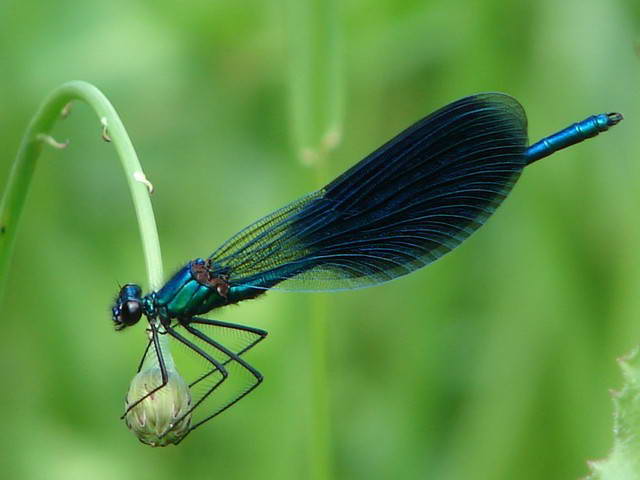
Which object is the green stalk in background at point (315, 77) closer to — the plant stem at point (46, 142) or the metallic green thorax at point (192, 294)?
the metallic green thorax at point (192, 294)

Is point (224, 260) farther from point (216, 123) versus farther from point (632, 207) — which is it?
point (216, 123)

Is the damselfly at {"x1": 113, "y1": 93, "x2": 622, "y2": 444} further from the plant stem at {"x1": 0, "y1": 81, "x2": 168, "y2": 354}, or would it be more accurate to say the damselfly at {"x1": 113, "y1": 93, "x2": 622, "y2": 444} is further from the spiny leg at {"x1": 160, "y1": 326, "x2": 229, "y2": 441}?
the plant stem at {"x1": 0, "y1": 81, "x2": 168, "y2": 354}

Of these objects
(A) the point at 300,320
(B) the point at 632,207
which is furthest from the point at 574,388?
(A) the point at 300,320

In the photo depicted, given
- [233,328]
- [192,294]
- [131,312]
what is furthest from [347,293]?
[131,312]

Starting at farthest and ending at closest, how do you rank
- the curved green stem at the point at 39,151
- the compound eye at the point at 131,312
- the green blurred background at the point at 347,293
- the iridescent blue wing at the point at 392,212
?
the green blurred background at the point at 347,293 < the iridescent blue wing at the point at 392,212 < the compound eye at the point at 131,312 < the curved green stem at the point at 39,151

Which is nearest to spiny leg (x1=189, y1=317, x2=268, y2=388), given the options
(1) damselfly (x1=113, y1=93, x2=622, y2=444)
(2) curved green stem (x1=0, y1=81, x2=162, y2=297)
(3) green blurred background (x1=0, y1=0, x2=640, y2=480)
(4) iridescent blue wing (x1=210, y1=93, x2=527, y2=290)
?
(1) damselfly (x1=113, y1=93, x2=622, y2=444)

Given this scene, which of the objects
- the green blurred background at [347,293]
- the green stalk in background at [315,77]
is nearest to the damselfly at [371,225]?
the green stalk in background at [315,77]

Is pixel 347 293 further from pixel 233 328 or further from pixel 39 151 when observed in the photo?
pixel 39 151
